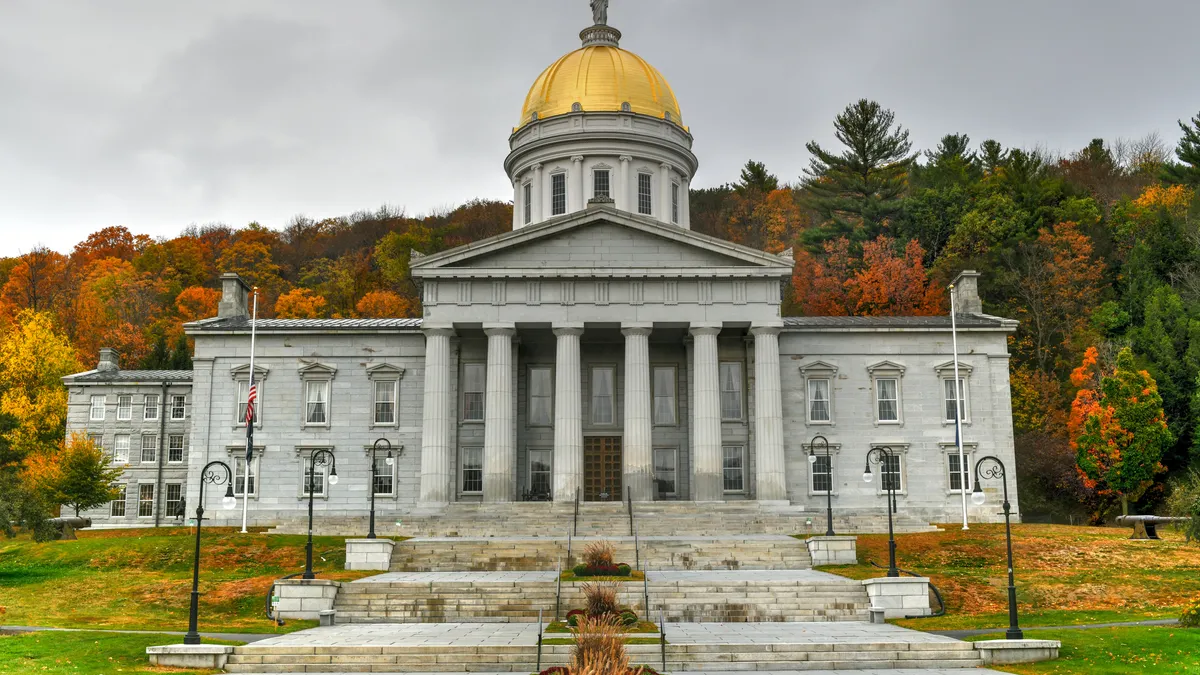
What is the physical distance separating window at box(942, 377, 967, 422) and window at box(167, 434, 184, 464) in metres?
44.8

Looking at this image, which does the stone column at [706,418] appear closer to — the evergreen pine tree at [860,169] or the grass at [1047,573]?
the grass at [1047,573]

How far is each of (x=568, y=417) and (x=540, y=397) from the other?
5835 mm

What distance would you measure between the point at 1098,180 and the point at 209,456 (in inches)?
2923

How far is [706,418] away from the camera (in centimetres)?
4694

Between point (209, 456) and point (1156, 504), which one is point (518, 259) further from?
point (1156, 504)

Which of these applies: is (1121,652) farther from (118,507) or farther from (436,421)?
(118,507)

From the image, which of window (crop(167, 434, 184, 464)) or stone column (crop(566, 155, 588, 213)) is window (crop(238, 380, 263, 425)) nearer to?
window (crop(167, 434, 184, 464))

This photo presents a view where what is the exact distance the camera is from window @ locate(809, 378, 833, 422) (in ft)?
169

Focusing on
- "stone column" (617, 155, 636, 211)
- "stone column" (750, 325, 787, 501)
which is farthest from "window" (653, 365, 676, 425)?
"stone column" (617, 155, 636, 211)

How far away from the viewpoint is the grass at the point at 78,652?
20609 mm

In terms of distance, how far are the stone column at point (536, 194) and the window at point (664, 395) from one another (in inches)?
508

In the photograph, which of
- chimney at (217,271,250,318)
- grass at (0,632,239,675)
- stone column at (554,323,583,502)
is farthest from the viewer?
chimney at (217,271,250,318)

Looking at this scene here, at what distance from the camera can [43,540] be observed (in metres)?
40.4

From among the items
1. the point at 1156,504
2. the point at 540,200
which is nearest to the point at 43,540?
the point at 540,200
